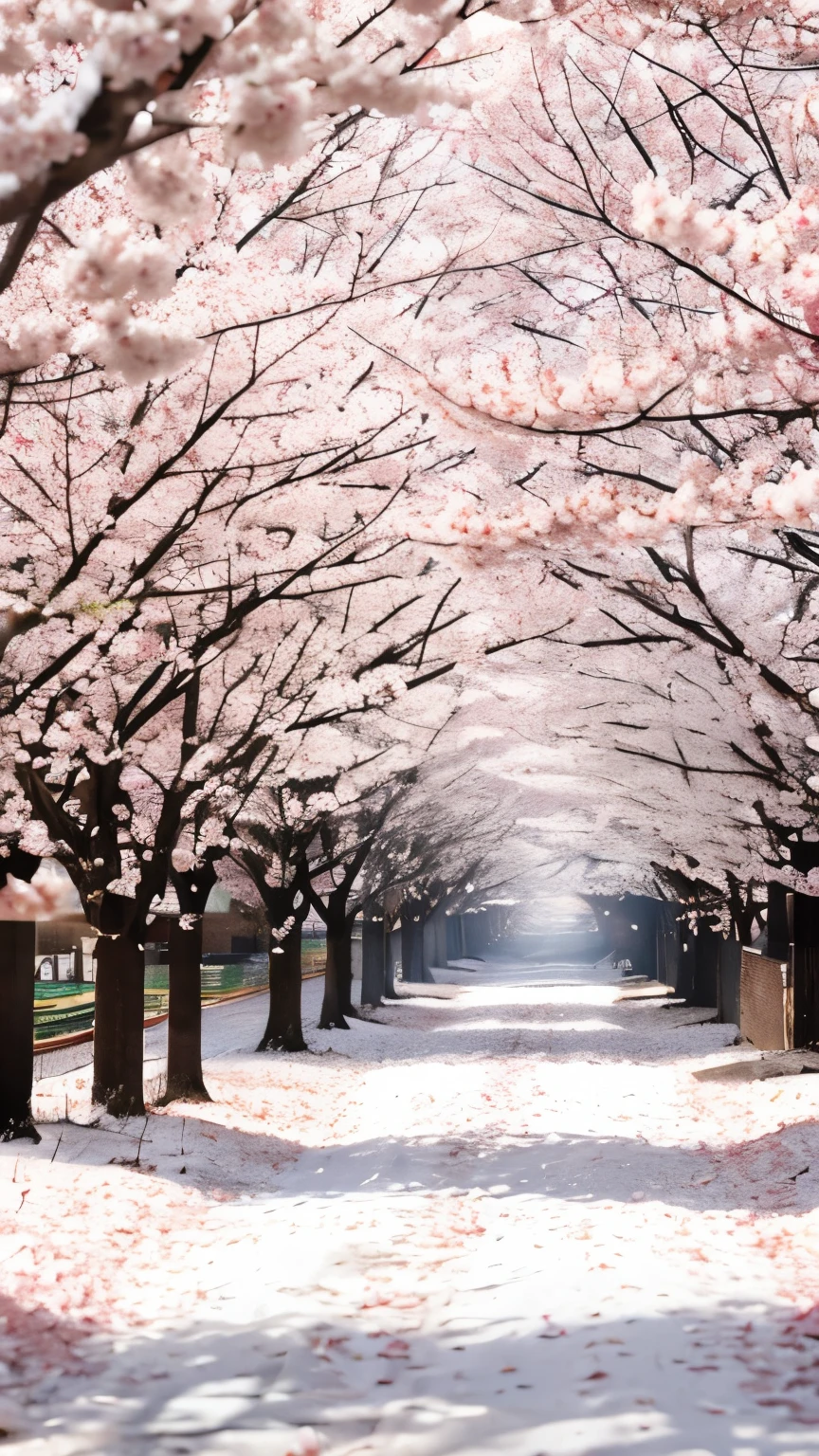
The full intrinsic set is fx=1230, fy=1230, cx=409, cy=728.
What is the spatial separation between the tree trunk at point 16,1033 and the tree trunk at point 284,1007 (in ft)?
36.6

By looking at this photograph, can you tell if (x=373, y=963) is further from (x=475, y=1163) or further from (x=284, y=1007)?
(x=475, y=1163)

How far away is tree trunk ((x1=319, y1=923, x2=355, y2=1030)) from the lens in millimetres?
28422

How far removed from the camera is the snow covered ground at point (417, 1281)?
18.2 feet

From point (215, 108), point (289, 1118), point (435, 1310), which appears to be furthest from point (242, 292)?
point (289, 1118)

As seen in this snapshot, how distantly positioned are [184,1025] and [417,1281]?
8344 millimetres

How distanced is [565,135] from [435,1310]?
26.4ft

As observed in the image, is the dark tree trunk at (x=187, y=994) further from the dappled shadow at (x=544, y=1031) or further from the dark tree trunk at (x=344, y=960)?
the dark tree trunk at (x=344, y=960)

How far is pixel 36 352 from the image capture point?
5.05m

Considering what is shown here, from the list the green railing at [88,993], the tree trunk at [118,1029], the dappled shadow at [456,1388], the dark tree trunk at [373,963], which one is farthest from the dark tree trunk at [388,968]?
the dappled shadow at [456,1388]

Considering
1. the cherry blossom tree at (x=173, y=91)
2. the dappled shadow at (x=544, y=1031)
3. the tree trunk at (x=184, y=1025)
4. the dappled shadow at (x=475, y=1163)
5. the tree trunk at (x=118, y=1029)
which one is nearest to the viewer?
the cherry blossom tree at (x=173, y=91)

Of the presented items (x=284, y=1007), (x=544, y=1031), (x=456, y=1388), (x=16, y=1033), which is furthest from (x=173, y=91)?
(x=544, y=1031)

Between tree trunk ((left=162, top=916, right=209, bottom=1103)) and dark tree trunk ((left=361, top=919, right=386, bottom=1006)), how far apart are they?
19.7 metres

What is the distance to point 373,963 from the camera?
3659 cm

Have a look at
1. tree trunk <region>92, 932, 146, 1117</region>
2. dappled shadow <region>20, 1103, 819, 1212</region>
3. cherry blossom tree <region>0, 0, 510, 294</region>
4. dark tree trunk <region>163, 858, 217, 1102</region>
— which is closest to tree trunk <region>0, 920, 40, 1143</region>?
dappled shadow <region>20, 1103, 819, 1212</region>
